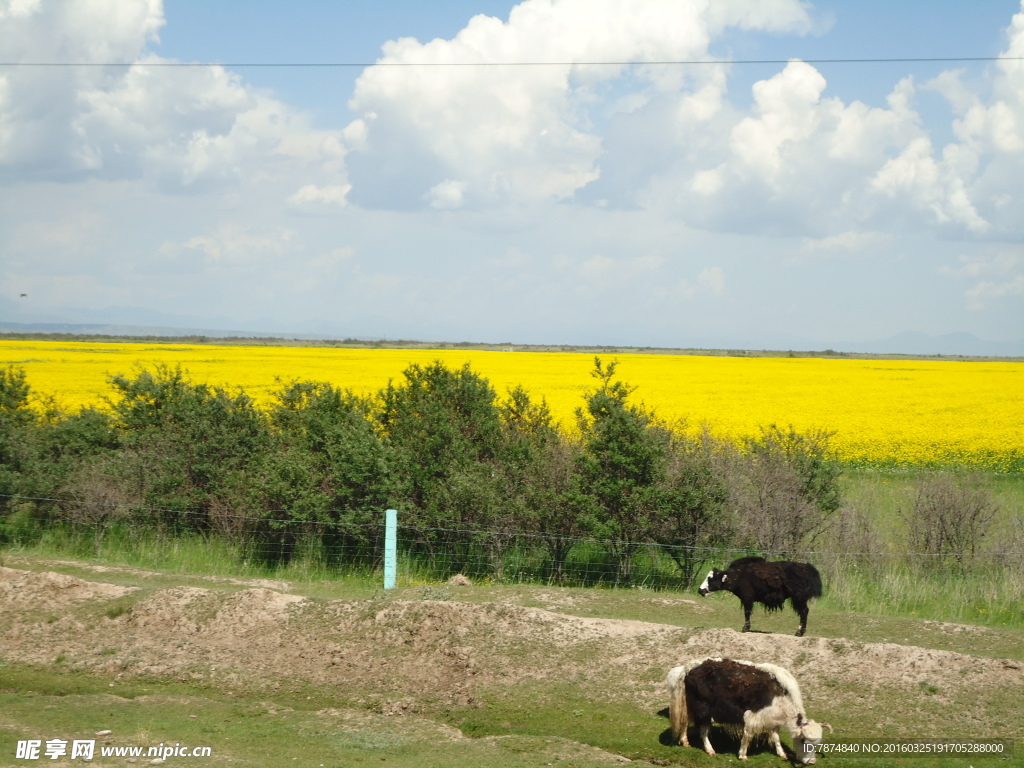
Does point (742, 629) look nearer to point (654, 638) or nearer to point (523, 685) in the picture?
point (654, 638)

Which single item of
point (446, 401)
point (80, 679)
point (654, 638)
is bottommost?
point (80, 679)

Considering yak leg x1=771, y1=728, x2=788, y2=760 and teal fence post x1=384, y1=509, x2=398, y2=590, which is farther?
teal fence post x1=384, y1=509, x2=398, y2=590

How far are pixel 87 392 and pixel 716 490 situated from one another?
28.7 metres

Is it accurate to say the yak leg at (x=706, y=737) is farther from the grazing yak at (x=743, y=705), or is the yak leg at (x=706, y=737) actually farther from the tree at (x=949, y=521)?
the tree at (x=949, y=521)

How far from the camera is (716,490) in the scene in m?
15.6

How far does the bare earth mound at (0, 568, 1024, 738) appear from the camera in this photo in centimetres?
898

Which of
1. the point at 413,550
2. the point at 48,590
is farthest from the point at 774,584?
the point at 48,590

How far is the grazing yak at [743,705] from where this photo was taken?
7723 millimetres

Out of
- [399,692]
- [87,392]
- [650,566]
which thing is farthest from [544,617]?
[87,392]

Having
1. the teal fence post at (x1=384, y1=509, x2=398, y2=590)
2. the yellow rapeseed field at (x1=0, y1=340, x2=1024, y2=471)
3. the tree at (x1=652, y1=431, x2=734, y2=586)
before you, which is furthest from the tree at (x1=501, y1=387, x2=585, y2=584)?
the yellow rapeseed field at (x1=0, y1=340, x2=1024, y2=471)

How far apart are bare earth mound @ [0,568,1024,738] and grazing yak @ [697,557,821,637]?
1.82ft

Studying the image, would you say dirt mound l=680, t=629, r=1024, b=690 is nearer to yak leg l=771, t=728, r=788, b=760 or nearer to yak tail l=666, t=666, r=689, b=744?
yak leg l=771, t=728, r=788, b=760

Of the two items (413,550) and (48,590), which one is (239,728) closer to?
(48,590)

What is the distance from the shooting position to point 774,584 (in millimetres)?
10609
